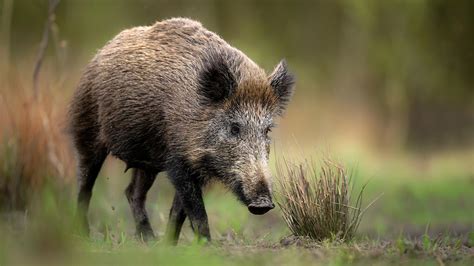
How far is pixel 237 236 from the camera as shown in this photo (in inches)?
293

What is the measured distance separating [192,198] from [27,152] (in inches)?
99.0

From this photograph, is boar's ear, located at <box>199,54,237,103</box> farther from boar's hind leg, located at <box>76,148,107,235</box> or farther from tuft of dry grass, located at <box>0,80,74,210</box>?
tuft of dry grass, located at <box>0,80,74,210</box>

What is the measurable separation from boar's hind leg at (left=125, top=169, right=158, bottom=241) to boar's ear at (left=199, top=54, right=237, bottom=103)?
117 cm

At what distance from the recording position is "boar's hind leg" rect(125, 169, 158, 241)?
795 cm

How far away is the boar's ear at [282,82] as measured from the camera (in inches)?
290

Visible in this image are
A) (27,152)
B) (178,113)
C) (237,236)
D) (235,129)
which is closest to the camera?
(235,129)

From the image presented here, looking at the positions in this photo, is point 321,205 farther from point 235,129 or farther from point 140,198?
point 140,198

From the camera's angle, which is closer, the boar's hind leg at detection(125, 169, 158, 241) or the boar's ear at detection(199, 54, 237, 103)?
the boar's ear at detection(199, 54, 237, 103)

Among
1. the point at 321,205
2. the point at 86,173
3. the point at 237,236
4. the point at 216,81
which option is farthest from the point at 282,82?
the point at 86,173

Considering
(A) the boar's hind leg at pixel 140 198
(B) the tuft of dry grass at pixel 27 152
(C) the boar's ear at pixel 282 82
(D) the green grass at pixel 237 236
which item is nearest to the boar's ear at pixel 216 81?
(C) the boar's ear at pixel 282 82

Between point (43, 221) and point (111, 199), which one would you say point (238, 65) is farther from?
point (111, 199)

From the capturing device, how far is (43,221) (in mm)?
5242

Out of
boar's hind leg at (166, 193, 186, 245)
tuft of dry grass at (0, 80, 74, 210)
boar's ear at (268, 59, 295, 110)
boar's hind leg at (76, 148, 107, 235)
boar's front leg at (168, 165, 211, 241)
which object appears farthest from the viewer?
tuft of dry grass at (0, 80, 74, 210)

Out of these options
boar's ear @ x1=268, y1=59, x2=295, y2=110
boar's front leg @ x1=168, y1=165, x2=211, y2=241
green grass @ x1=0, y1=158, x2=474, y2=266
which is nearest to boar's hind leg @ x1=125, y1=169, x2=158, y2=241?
green grass @ x1=0, y1=158, x2=474, y2=266
